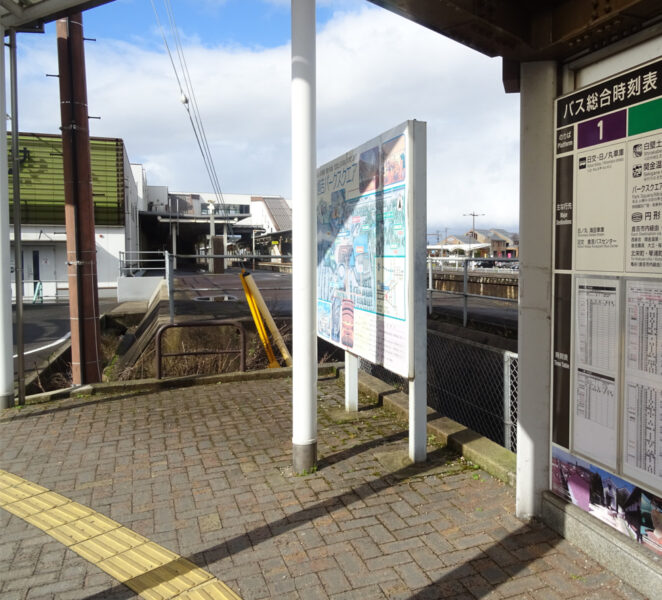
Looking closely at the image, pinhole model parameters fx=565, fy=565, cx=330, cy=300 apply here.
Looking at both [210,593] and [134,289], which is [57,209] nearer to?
[134,289]

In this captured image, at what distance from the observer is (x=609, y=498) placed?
2.79 metres

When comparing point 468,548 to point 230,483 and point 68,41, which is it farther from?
point 68,41

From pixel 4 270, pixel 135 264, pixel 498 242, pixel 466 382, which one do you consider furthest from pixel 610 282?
pixel 498 242

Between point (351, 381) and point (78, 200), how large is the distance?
14.1 feet

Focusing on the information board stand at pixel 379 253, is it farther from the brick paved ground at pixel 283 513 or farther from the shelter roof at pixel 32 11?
the shelter roof at pixel 32 11

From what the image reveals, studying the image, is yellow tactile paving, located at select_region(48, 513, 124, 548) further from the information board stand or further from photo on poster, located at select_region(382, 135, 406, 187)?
photo on poster, located at select_region(382, 135, 406, 187)

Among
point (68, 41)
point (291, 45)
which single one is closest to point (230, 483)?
point (291, 45)

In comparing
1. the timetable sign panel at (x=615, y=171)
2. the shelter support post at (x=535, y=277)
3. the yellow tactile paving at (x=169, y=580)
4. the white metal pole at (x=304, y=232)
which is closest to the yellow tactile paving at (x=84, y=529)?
the yellow tactile paving at (x=169, y=580)

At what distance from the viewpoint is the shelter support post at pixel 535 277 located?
3.05 meters

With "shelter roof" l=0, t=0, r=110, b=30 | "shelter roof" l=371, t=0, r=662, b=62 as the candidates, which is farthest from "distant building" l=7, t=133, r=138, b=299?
"shelter roof" l=371, t=0, r=662, b=62

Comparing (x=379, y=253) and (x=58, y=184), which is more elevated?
(x=58, y=184)

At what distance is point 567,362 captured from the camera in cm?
299

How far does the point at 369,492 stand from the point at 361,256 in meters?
1.88

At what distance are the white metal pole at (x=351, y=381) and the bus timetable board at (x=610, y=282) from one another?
8.51 feet
